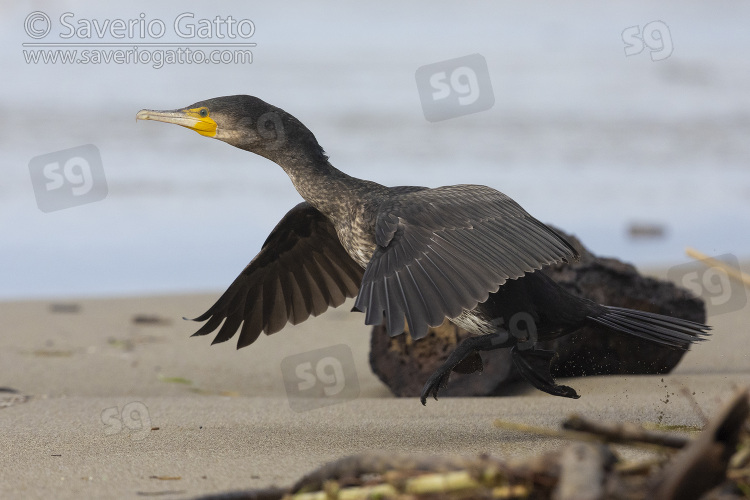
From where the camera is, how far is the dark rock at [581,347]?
542cm

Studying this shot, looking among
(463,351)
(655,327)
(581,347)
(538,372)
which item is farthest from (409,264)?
(581,347)

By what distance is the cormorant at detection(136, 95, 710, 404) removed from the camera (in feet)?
12.9

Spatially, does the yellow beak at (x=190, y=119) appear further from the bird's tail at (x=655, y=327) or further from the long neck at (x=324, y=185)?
the bird's tail at (x=655, y=327)

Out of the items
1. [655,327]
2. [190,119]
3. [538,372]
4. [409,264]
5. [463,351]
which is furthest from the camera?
[190,119]

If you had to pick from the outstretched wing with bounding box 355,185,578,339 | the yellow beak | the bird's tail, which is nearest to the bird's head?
the yellow beak

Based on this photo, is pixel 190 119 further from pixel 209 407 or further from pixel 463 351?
pixel 463 351

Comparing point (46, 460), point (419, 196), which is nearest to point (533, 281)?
point (419, 196)

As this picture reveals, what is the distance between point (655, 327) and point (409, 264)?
4.45 ft

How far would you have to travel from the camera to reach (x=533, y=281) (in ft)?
15.1

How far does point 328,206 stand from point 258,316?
0.93 meters

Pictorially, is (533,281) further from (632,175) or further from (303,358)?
(632,175)

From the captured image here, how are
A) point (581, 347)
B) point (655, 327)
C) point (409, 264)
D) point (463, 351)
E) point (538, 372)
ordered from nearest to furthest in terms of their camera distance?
point (409, 264), point (463, 351), point (538, 372), point (655, 327), point (581, 347)

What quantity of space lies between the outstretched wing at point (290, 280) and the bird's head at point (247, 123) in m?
0.43

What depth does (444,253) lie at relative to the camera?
4051 millimetres
